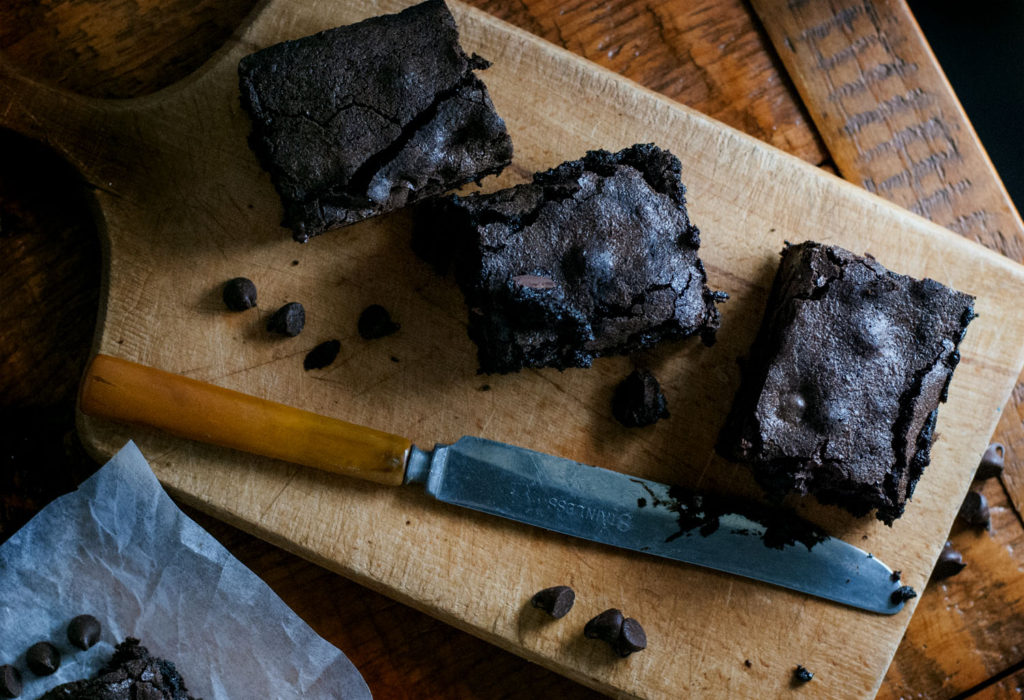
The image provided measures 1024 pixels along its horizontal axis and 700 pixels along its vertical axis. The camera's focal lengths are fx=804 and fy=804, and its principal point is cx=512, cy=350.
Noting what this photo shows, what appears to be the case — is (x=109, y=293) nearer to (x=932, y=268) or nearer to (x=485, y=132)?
(x=485, y=132)

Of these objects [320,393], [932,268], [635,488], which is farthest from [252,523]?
[932,268]

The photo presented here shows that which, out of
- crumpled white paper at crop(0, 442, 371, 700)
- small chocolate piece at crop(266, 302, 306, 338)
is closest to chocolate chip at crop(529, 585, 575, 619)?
crumpled white paper at crop(0, 442, 371, 700)

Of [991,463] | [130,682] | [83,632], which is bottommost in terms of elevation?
[130,682]

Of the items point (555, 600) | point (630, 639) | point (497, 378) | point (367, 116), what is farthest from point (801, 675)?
point (367, 116)

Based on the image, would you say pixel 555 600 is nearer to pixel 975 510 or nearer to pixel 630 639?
A: pixel 630 639

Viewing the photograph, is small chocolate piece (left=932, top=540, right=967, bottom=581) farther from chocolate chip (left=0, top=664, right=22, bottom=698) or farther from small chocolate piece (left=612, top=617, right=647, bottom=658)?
chocolate chip (left=0, top=664, right=22, bottom=698)

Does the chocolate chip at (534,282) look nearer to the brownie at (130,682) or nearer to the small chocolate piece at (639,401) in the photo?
the small chocolate piece at (639,401)

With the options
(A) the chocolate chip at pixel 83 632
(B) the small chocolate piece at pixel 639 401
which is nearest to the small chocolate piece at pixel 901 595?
(B) the small chocolate piece at pixel 639 401
